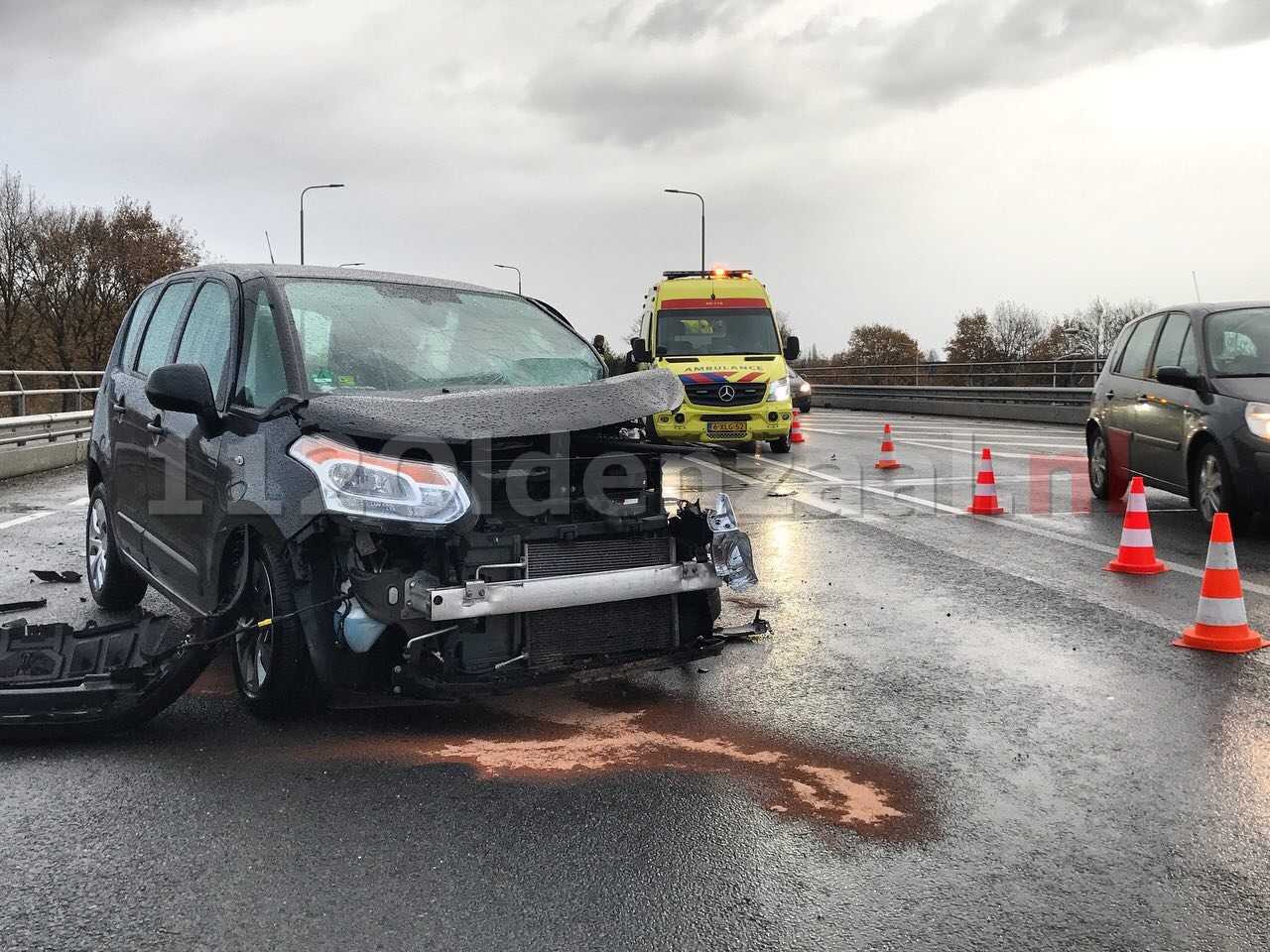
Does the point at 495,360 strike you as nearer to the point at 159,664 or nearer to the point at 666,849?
the point at 159,664

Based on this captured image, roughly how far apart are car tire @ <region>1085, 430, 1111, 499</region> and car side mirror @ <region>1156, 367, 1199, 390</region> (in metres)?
1.65

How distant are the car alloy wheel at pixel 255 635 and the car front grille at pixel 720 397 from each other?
13.1 m

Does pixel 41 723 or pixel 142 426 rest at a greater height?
pixel 142 426

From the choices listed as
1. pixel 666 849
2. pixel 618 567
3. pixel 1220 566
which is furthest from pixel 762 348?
pixel 666 849

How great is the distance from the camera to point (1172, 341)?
33.5ft

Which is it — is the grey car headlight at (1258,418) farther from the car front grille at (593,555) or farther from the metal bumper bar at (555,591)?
the car front grille at (593,555)

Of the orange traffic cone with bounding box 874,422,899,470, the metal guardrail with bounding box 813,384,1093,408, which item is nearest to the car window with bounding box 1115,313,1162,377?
the orange traffic cone with bounding box 874,422,899,470

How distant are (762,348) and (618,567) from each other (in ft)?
46.5

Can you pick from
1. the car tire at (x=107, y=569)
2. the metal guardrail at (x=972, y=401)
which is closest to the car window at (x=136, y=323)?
the car tire at (x=107, y=569)

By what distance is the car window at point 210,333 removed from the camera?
17.1 ft

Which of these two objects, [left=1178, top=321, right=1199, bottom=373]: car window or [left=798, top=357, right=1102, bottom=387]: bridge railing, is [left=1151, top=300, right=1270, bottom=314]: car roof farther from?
[left=798, top=357, right=1102, bottom=387]: bridge railing

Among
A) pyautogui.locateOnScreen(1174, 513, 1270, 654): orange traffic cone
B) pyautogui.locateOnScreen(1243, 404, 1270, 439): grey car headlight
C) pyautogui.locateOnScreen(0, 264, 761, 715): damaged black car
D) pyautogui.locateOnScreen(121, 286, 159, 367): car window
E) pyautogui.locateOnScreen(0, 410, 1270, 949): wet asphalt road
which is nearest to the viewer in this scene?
pyautogui.locateOnScreen(0, 410, 1270, 949): wet asphalt road

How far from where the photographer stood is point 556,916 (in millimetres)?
2982

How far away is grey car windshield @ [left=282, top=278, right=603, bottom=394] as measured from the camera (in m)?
4.95
